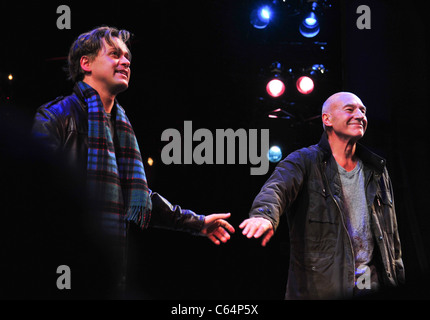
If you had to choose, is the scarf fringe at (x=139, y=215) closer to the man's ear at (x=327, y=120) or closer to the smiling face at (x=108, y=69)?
the smiling face at (x=108, y=69)

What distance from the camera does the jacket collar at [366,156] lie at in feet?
12.9

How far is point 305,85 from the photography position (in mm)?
6488

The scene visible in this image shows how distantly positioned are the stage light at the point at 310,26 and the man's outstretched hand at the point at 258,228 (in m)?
3.94

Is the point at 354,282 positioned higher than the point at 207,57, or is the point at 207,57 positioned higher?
the point at 207,57

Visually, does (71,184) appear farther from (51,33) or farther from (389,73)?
(389,73)

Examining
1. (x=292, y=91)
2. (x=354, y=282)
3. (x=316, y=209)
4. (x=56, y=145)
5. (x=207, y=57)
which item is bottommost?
(x=354, y=282)

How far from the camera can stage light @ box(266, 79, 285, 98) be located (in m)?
6.50

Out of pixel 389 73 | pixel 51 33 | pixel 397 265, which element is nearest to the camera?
pixel 397 265

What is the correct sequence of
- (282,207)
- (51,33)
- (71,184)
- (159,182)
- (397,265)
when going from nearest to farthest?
(71,184), (282,207), (397,265), (51,33), (159,182)

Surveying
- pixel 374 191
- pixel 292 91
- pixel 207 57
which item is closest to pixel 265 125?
pixel 292 91

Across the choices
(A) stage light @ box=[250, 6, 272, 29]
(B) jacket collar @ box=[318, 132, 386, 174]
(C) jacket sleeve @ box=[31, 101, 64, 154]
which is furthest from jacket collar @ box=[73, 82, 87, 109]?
(A) stage light @ box=[250, 6, 272, 29]

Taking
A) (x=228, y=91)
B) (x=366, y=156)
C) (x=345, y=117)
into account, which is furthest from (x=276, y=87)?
(x=366, y=156)

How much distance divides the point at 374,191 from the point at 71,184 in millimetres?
2266

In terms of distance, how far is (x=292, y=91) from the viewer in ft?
21.7
